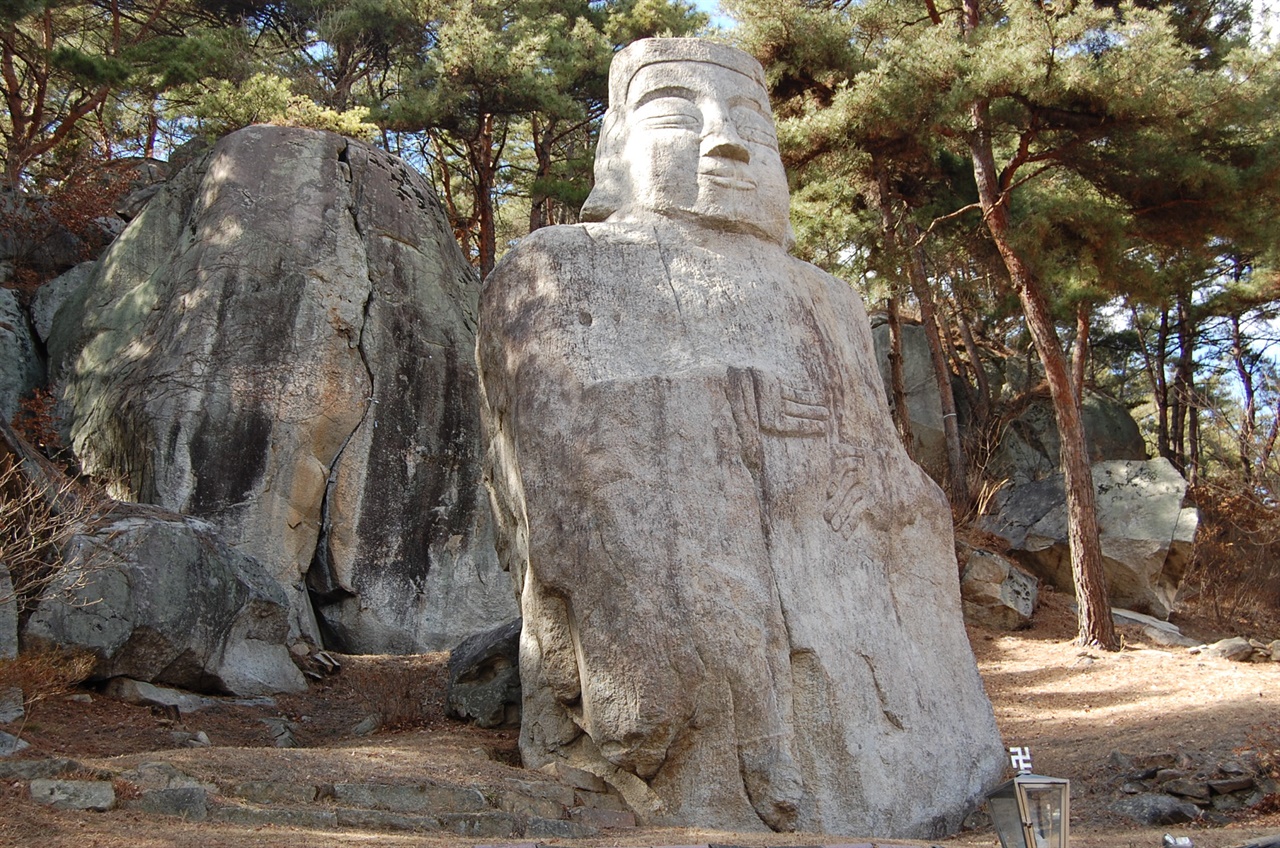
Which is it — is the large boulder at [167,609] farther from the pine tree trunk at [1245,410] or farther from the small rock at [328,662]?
the pine tree trunk at [1245,410]

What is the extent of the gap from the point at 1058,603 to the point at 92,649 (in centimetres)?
1031

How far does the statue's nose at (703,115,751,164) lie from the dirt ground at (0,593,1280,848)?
Answer: 3.77m

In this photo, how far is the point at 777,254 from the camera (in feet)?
24.6

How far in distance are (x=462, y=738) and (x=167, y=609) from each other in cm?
243

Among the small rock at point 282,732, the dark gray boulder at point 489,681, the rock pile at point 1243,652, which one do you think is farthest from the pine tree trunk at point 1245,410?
the small rock at point 282,732

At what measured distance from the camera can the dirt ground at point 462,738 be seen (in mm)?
4457

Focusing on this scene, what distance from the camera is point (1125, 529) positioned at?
14.1m

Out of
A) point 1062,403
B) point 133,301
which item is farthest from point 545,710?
point 133,301

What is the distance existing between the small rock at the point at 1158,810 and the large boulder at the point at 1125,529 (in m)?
7.83

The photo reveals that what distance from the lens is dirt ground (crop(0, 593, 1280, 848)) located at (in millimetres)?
4457

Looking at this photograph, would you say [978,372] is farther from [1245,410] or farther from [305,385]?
[305,385]

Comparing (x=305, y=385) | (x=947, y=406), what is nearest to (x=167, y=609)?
(x=305, y=385)

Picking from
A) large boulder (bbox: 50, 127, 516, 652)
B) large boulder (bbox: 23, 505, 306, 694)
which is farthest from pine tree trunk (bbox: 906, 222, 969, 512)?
large boulder (bbox: 23, 505, 306, 694)

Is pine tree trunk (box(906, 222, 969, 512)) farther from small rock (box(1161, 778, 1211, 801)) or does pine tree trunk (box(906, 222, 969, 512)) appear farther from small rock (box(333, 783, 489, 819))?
small rock (box(333, 783, 489, 819))
